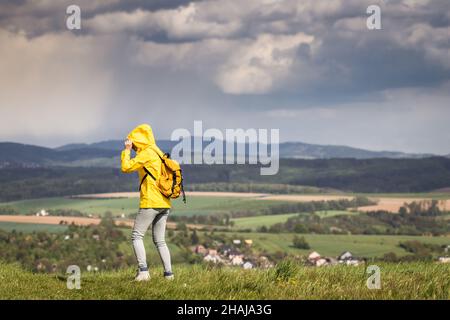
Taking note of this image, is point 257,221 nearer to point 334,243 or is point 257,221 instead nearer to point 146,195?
point 334,243

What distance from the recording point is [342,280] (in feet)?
41.3

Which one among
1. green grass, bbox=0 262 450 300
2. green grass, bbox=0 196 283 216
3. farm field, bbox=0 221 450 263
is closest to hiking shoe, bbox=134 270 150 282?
green grass, bbox=0 262 450 300

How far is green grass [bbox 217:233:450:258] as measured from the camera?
10144 cm

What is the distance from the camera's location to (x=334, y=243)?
373 ft

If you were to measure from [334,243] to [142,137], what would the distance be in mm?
103121

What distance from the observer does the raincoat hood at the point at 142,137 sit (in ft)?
43.5

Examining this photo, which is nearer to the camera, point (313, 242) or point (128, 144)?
point (128, 144)

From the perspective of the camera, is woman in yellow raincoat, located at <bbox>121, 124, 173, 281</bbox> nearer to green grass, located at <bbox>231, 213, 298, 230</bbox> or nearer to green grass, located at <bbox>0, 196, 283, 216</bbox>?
green grass, located at <bbox>231, 213, 298, 230</bbox>

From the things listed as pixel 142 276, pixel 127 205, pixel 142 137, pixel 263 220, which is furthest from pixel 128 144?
pixel 127 205

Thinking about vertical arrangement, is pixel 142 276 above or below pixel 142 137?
below

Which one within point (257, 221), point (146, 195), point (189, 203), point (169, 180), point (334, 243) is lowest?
point (334, 243)

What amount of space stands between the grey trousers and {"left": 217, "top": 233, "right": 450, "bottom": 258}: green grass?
84344 millimetres

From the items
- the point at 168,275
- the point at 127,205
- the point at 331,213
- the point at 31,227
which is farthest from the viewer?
the point at 331,213

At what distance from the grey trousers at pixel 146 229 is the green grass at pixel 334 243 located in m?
84.3
